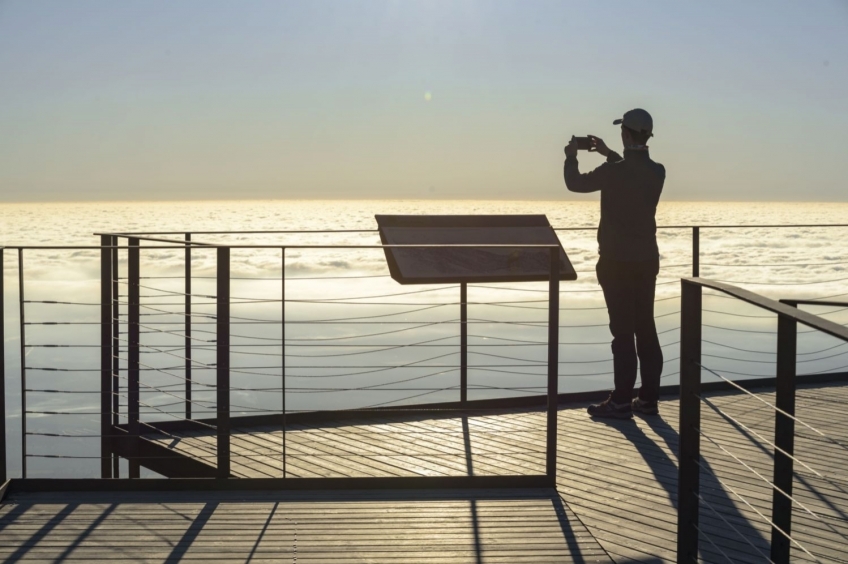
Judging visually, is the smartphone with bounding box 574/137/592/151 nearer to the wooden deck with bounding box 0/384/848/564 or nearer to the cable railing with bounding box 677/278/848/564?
the wooden deck with bounding box 0/384/848/564

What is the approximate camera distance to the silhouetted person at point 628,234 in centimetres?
379

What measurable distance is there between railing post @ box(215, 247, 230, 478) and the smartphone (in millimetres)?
1697

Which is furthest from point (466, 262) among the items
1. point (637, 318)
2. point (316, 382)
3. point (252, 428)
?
point (316, 382)

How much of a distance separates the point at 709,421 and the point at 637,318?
0.71 meters

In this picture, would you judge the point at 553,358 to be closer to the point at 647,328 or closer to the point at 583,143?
the point at 647,328

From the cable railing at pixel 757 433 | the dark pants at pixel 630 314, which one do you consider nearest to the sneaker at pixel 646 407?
the dark pants at pixel 630 314

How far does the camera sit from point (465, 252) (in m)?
4.32

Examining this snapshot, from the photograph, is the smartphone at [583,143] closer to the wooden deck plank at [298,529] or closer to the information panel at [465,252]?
the information panel at [465,252]

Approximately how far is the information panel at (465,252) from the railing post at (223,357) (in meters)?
1.12

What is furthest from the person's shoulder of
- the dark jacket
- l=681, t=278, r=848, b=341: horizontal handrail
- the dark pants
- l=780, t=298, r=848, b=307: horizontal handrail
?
l=780, t=298, r=848, b=307: horizontal handrail

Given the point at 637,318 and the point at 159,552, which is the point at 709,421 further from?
the point at 159,552

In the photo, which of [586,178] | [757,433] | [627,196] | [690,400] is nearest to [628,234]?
[627,196]

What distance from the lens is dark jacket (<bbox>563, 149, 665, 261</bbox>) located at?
12.4ft

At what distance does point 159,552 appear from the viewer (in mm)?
2521
